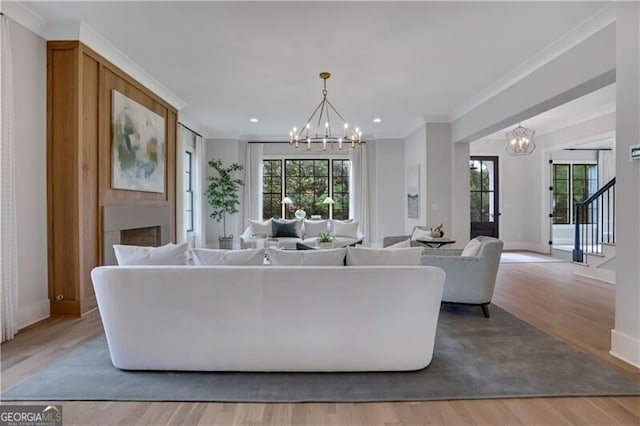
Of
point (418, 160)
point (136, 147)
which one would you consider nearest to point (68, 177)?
point (136, 147)

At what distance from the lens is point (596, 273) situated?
576cm

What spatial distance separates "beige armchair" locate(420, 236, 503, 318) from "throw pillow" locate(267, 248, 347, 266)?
152cm

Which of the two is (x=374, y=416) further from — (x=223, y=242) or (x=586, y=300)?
(x=223, y=242)

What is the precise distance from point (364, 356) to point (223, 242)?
251 inches

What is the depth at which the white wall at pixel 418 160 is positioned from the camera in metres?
7.19

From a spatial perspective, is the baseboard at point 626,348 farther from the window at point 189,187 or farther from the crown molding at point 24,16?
the window at point 189,187

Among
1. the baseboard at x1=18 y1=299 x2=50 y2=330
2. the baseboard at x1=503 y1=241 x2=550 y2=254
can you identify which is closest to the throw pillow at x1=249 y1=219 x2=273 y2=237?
the baseboard at x1=18 y1=299 x2=50 y2=330

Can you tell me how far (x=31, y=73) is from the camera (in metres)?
3.46

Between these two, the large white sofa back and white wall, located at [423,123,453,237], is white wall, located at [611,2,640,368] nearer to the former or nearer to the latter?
the large white sofa back

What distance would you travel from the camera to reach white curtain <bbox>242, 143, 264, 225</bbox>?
8.89 metres

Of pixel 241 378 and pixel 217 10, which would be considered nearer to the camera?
pixel 241 378

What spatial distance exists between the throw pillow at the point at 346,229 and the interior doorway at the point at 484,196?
10.6 ft

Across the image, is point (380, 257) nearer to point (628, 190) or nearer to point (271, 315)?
point (271, 315)

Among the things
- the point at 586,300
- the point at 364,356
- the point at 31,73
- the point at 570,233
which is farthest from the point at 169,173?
the point at 570,233
